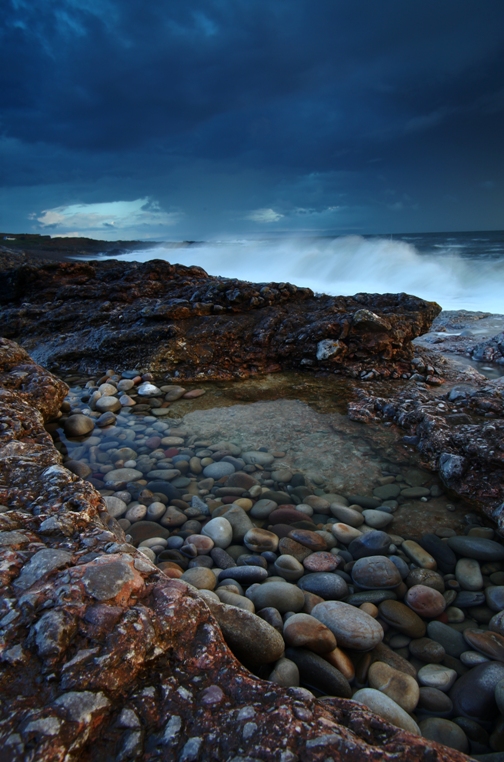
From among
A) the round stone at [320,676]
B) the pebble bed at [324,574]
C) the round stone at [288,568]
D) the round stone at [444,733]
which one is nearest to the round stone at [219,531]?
the pebble bed at [324,574]

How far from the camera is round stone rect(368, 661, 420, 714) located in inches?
54.5

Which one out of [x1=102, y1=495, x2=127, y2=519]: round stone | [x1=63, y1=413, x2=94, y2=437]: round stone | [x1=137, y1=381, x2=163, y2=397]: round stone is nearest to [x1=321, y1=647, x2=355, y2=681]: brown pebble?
→ [x1=102, y1=495, x2=127, y2=519]: round stone

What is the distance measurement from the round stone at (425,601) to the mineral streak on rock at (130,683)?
2.73 feet

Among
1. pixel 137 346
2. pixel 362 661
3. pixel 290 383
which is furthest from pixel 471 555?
pixel 137 346

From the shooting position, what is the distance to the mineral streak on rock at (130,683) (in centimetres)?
88

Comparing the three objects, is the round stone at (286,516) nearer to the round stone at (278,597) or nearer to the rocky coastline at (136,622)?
the rocky coastline at (136,622)

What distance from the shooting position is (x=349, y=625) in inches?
62.6

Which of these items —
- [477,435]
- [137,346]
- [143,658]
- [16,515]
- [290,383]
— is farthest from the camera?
[137,346]

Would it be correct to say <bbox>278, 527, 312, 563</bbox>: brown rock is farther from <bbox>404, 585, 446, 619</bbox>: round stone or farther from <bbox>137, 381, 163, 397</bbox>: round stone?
<bbox>137, 381, 163, 397</bbox>: round stone

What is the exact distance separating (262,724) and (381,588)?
110 cm

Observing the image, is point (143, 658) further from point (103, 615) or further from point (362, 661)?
point (362, 661)

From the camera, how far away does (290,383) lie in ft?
14.5

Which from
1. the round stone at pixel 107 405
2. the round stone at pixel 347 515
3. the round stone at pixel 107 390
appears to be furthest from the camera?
the round stone at pixel 107 390

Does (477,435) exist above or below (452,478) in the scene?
above
